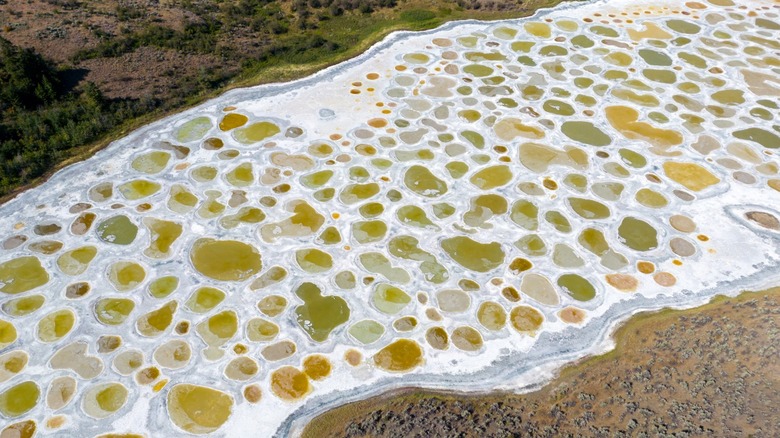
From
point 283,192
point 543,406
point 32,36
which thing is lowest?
point 543,406

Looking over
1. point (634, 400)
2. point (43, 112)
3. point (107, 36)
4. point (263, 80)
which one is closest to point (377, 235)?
point (634, 400)

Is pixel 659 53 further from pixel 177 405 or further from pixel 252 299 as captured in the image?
pixel 177 405

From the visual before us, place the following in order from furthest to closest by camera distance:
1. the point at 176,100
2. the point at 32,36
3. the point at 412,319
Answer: the point at 32,36 < the point at 176,100 < the point at 412,319

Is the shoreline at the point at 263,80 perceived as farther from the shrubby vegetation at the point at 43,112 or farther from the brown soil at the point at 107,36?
the brown soil at the point at 107,36

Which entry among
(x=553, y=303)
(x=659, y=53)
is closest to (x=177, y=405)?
(x=553, y=303)

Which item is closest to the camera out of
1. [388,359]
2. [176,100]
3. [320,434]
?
[320,434]

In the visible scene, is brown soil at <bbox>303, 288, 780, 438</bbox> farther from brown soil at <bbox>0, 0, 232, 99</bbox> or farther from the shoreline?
brown soil at <bbox>0, 0, 232, 99</bbox>

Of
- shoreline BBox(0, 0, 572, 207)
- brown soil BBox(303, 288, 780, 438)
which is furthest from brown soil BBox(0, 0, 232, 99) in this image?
brown soil BBox(303, 288, 780, 438)
